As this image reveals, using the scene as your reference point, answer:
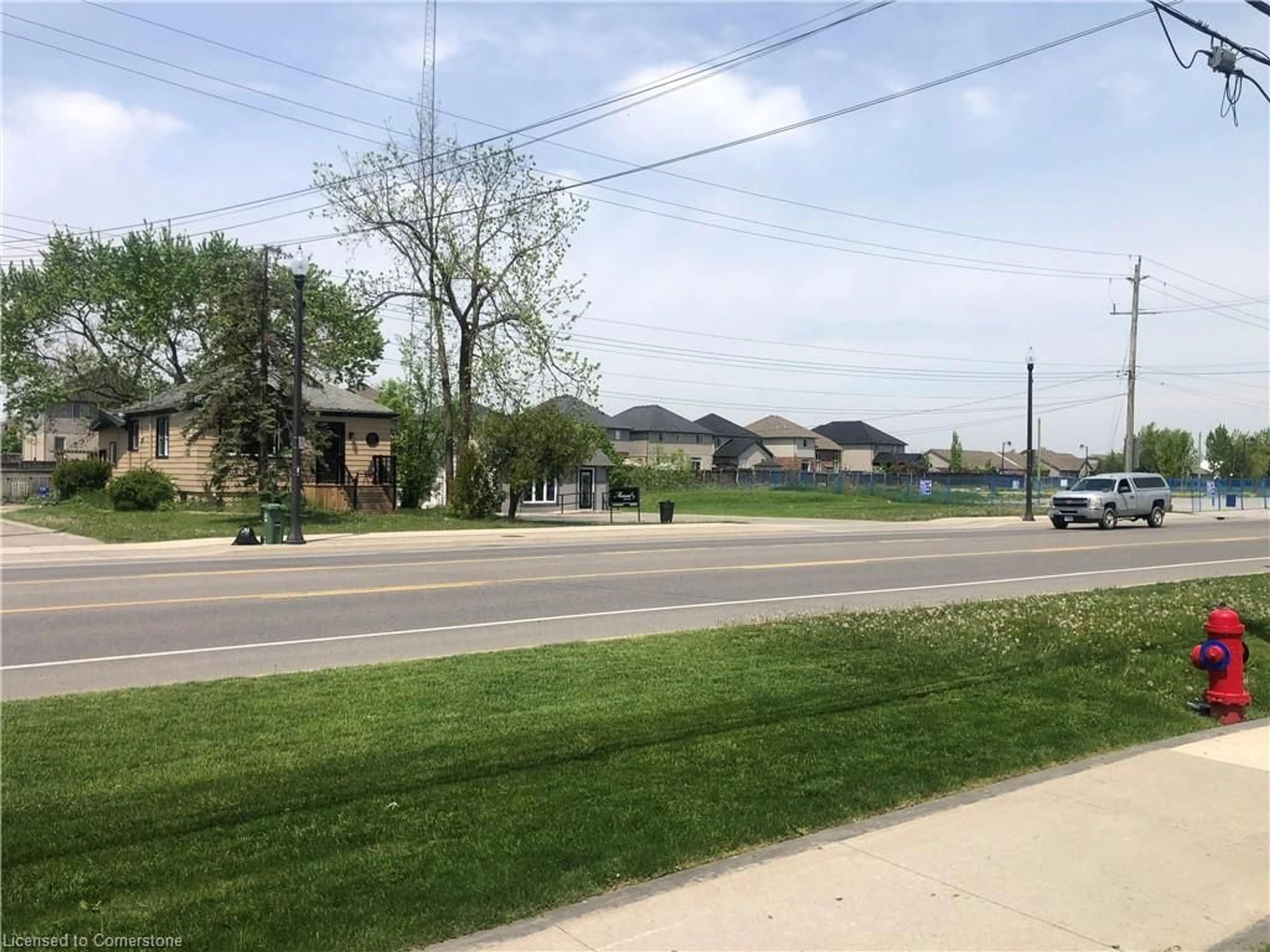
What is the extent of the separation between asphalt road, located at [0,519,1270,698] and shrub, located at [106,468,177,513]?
1413 cm

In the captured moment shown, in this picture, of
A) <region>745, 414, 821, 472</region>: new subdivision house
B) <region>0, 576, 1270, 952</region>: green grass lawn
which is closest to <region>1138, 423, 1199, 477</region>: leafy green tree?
<region>745, 414, 821, 472</region>: new subdivision house

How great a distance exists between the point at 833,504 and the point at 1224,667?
1855 inches

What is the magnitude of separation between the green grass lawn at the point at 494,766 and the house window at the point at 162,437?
1400 inches

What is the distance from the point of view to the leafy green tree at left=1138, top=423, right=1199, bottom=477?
98.5m

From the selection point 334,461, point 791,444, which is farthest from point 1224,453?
point 334,461

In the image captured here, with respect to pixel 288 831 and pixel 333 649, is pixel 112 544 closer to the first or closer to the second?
pixel 333 649

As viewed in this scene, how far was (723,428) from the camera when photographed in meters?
116

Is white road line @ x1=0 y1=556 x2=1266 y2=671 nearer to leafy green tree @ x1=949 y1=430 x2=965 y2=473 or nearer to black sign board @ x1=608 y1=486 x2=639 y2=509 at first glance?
black sign board @ x1=608 y1=486 x2=639 y2=509

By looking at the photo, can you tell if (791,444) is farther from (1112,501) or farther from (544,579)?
(544,579)

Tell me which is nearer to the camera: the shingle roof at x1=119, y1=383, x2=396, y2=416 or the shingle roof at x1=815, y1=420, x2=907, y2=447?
the shingle roof at x1=119, y1=383, x2=396, y2=416

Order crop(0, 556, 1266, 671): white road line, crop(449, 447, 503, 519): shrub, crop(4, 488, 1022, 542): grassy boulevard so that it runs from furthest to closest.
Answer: crop(449, 447, 503, 519): shrub, crop(4, 488, 1022, 542): grassy boulevard, crop(0, 556, 1266, 671): white road line

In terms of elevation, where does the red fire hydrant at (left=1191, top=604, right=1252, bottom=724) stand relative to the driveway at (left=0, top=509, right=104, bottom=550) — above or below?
above

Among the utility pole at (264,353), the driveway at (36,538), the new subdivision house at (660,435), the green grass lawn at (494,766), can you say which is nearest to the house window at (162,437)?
the driveway at (36,538)

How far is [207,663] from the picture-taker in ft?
31.8
